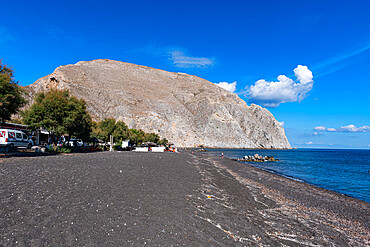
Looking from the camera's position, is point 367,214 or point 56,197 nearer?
point 56,197

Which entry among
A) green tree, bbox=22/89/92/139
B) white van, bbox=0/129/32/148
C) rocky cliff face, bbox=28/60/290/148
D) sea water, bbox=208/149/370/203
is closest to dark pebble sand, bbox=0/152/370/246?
sea water, bbox=208/149/370/203

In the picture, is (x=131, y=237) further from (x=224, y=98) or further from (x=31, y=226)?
(x=224, y=98)

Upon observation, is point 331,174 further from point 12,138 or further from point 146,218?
point 12,138

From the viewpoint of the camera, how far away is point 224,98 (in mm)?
160500

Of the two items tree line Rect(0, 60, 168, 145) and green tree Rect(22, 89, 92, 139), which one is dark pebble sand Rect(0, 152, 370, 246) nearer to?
tree line Rect(0, 60, 168, 145)

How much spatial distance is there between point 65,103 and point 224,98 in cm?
14024

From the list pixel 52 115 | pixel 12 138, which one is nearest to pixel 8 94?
pixel 12 138

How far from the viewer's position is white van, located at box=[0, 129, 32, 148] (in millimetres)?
Answer: 22727

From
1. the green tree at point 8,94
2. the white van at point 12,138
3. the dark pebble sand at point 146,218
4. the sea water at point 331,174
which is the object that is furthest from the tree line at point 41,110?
the sea water at point 331,174

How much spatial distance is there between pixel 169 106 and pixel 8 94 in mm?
113043

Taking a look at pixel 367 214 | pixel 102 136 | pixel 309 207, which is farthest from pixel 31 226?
pixel 102 136

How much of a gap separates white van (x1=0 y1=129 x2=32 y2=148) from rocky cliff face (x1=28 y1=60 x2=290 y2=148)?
7303 cm

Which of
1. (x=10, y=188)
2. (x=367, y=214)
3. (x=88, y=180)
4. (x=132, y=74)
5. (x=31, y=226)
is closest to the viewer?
(x=31, y=226)

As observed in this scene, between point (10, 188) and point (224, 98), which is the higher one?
point (224, 98)
